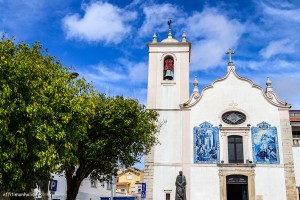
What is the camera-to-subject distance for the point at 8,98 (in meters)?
12.6

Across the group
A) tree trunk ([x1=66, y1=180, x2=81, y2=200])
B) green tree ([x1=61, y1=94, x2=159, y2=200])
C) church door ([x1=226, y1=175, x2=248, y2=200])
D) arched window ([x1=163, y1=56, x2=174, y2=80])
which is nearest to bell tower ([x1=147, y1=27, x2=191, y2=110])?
arched window ([x1=163, y1=56, x2=174, y2=80])

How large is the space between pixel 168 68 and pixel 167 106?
325cm

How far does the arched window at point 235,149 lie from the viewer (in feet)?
85.3

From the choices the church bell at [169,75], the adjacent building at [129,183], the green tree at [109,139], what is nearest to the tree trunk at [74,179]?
the green tree at [109,139]

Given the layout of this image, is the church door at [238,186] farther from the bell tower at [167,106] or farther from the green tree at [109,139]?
the green tree at [109,139]

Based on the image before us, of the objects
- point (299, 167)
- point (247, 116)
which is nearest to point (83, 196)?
point (247, 116)

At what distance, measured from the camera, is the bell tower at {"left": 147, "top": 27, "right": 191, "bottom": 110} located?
2809cm

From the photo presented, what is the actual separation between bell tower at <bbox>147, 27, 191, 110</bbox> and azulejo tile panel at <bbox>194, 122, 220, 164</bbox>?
259cm

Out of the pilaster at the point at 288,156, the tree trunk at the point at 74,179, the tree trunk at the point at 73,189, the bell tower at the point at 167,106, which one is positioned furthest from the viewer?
the bell tower at the point at 167,106

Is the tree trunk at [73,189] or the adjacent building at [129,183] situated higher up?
the adjacent building at [129,183]

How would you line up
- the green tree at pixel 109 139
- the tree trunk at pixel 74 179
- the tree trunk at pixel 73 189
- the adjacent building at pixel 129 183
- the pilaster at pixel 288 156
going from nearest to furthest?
the green tree at pixel 109 139
the tree trunk at pixel 73 189
the tree trunk at pixel 74 179
the pilaster at pixel 288 156
the adjacent building at pixel 129 183

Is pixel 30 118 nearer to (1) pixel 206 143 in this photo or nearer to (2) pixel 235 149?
(1) pixel 206 143

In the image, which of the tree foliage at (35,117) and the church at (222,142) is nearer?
the tree foliage at (35,117)

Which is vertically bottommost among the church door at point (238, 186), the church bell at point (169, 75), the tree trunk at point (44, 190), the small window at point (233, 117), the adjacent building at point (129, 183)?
the tree trunk at point (44, 190)
